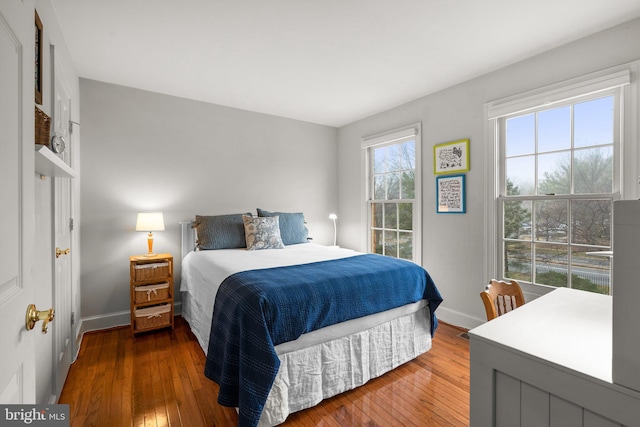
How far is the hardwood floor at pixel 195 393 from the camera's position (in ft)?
5.91

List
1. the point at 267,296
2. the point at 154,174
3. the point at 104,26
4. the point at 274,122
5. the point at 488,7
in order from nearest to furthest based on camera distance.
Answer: the point at 267,296 → the point at 488,7 → the point at 104,26 → the point at 154,174 → the point at 274,122

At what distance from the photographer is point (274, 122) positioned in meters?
4.22

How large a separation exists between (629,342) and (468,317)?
2613 mm

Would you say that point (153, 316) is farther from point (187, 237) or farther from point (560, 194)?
point (560, 194)

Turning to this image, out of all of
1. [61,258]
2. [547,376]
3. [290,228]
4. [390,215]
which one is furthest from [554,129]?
[61,258]

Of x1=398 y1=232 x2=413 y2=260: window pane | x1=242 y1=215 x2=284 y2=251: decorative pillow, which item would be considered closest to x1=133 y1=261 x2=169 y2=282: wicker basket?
x1=242 y1=215 x2=284 y2=251: decorative pillow

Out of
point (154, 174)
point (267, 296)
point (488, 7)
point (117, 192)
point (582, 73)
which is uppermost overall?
point (488, 7)

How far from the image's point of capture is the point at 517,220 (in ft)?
9.07

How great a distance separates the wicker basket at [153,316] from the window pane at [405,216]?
2.83 metres

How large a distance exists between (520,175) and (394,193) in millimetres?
1497

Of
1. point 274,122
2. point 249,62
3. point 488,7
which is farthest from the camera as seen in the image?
point 274,122

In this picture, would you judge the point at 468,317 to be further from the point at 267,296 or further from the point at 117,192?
the point at 117,192

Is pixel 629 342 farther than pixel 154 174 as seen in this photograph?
No

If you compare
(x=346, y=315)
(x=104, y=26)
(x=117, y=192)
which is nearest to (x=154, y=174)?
(x=117, y=192)
